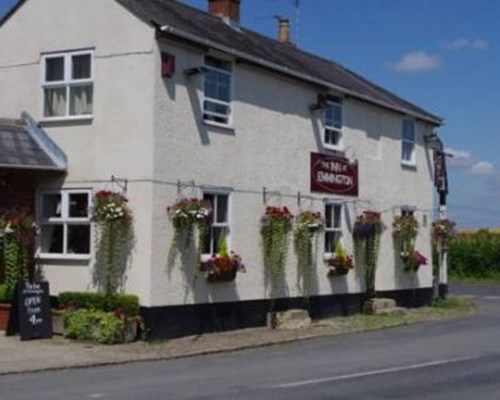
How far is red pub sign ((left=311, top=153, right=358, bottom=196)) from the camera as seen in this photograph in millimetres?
23578

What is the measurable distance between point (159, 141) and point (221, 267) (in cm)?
289

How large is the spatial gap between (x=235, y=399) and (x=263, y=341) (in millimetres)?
7248

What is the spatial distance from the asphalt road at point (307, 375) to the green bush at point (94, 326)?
1.87 metres

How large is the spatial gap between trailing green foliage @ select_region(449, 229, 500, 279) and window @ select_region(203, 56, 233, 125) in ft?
93.8

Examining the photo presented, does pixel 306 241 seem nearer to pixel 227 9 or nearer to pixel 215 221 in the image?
pixel 215 221

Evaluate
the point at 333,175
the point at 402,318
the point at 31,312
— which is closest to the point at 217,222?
the point at 31,312

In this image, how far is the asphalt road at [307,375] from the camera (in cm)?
1212

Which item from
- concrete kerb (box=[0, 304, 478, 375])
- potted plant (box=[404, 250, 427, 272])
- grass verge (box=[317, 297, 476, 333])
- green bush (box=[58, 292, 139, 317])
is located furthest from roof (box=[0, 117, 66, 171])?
potted plant (box=[404, 250, 427, 272])

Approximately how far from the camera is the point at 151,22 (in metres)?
18.4

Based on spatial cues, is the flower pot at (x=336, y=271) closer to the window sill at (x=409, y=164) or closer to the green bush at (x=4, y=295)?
the window sill at (x=409, y=164)

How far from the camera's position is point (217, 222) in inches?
794

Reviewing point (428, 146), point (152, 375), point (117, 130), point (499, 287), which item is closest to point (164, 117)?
point (117, 130)

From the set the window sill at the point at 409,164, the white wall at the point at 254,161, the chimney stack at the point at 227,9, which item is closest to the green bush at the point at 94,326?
the white wall at the point at 254,161

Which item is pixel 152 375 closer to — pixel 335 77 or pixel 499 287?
pixel 335 77
